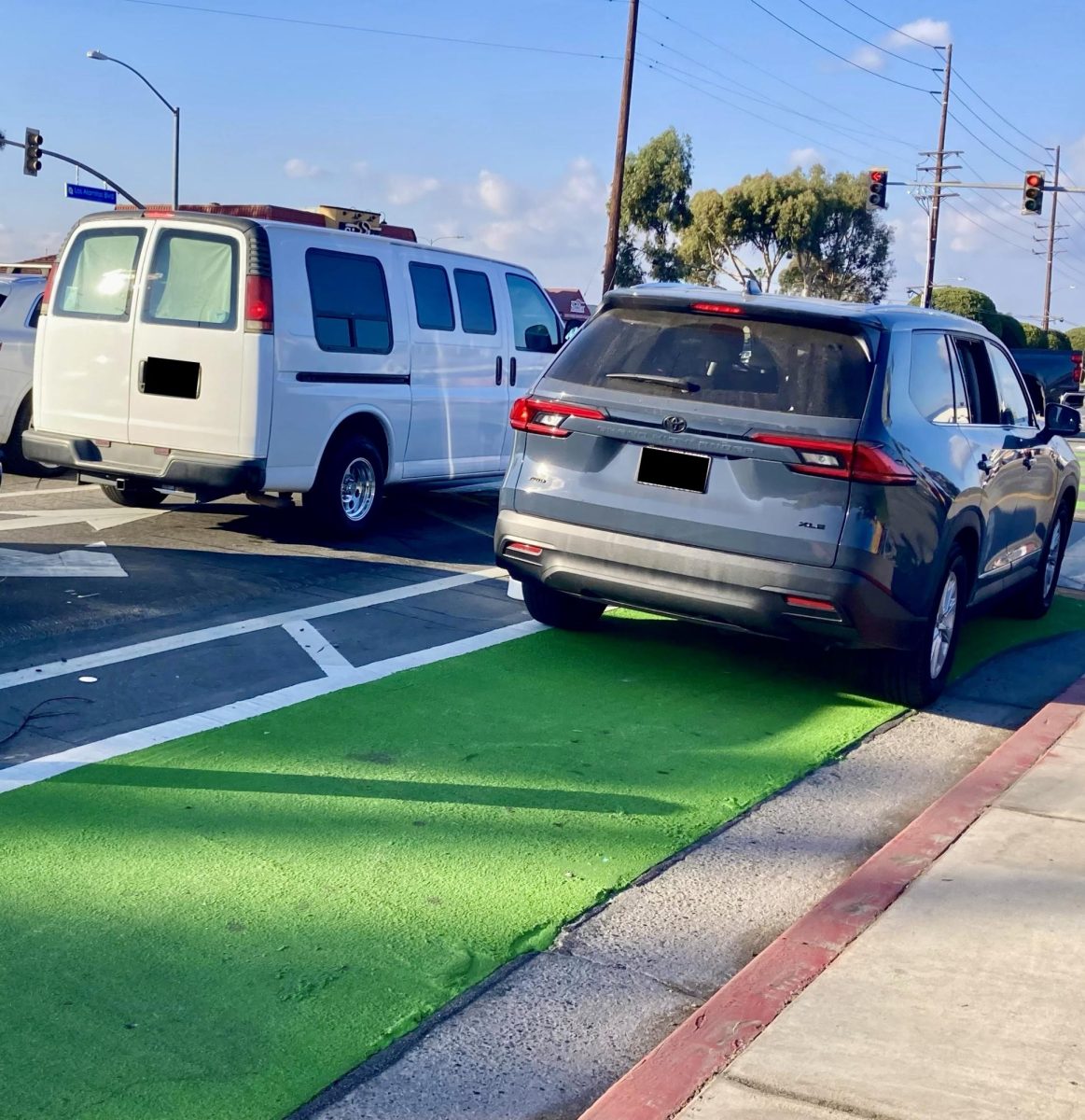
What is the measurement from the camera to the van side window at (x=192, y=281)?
30.1ft

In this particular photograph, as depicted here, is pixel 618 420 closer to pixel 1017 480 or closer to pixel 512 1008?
pixel 1017 480

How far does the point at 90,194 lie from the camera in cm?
3734

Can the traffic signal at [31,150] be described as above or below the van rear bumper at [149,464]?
above

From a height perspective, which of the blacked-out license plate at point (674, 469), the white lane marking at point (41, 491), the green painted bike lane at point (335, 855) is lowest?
the green painted bike lane at point (335, 855)

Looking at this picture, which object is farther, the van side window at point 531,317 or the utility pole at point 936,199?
the utility pole at point 936,199

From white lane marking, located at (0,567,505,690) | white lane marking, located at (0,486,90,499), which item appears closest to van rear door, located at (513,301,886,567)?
white lane marking, located at (0,567,505,690)

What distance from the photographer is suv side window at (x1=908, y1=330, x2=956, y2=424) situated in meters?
6.58

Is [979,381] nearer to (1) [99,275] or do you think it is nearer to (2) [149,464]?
(2) [149,464]

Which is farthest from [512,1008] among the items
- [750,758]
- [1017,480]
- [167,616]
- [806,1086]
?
[1017,480]

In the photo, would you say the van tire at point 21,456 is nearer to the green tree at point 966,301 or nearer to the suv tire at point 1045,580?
the suv tire at point 1045,580

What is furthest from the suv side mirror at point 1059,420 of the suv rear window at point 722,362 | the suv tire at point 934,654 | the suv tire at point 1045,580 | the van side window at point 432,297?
the van side window at point 432,297

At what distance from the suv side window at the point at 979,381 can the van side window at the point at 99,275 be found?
5.31 metres

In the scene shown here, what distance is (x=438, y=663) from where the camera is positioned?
697 cm

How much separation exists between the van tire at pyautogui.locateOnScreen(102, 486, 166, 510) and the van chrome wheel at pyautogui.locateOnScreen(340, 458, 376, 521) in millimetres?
1677
